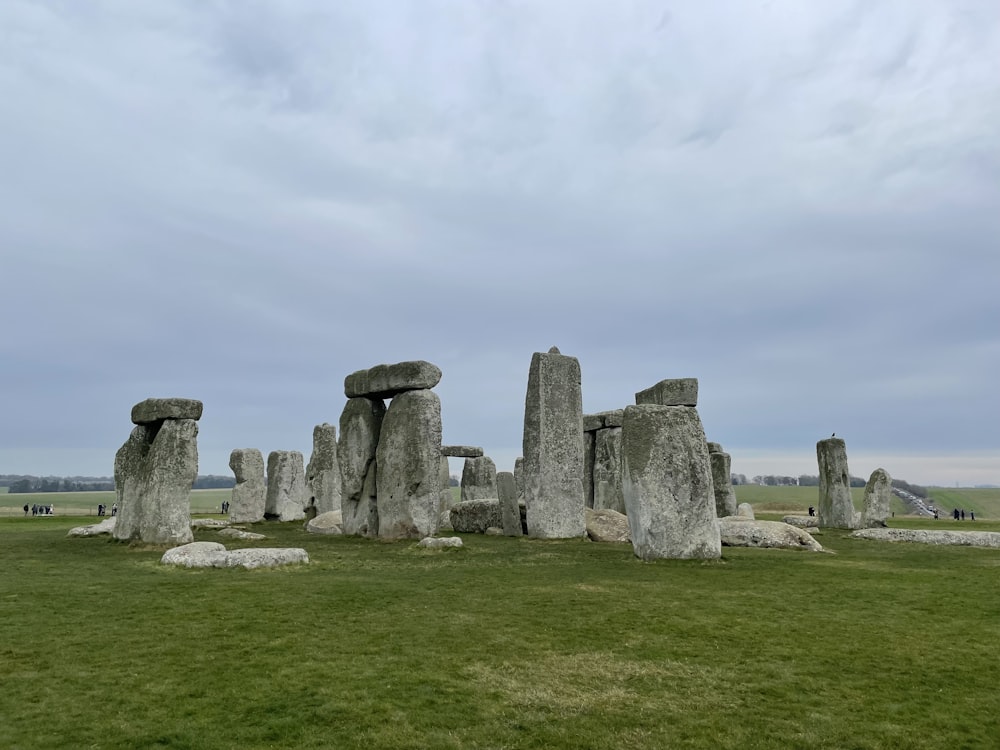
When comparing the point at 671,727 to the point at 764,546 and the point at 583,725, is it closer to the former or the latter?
→ the point at 583,725

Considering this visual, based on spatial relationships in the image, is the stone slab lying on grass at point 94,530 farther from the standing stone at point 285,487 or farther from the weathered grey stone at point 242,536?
the standing stone at point 285,487

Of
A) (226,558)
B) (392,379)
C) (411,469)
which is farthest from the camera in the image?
(392,379)

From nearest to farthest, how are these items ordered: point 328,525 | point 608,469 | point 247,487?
point 328,525 → point 608,469 → point 247,487

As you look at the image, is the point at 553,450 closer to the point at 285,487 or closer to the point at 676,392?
the point at 676,392

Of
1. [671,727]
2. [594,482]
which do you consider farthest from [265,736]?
[594,482]

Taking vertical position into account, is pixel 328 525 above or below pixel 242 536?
above

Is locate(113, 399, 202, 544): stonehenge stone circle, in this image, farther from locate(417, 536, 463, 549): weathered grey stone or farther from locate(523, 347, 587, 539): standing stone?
locate(523, 347, 587, 539): standing stone

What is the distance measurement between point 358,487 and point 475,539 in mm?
3274

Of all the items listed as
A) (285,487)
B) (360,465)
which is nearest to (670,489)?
(360,465)

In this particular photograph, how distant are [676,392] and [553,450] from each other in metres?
2.97

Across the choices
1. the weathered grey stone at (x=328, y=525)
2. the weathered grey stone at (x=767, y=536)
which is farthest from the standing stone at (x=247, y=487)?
the weathered grey stone at (x=767, y=536)

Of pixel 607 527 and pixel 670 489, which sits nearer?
pixel 670 489

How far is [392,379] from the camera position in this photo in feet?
54.5

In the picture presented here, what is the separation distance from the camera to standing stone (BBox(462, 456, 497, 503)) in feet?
93.4
